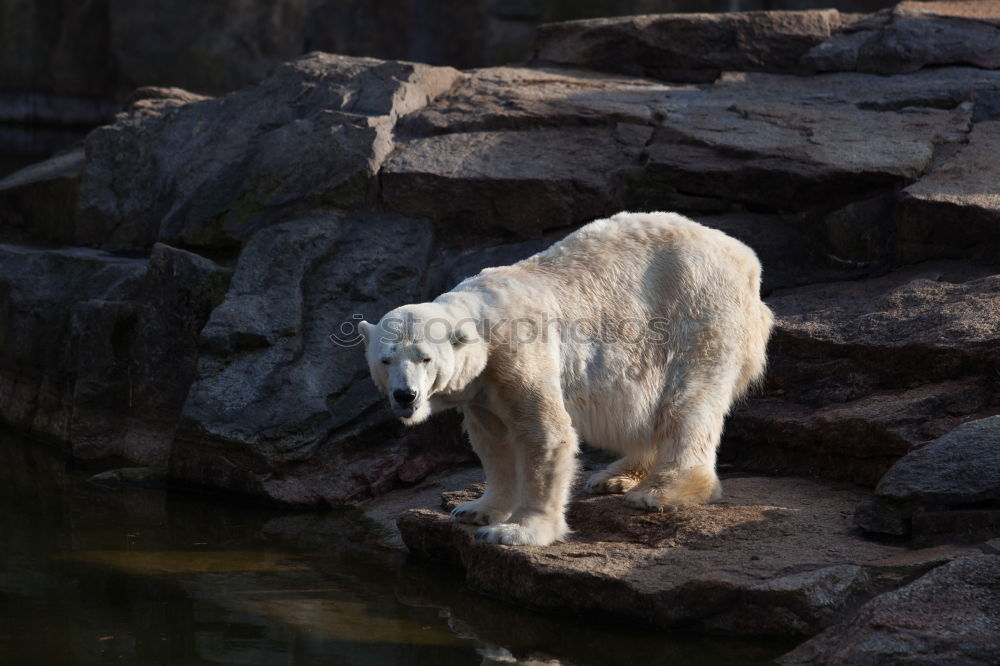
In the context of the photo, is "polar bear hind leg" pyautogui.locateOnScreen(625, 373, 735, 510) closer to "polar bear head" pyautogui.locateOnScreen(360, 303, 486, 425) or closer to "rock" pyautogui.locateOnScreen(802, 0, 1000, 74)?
"polar bear head" pyautogui.locateOnScreen(360, 303, 486, 425)

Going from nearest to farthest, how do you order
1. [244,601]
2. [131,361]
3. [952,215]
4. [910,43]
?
1. [244,601]
2. [952,215]
3. [131,361]
4. [910,43]

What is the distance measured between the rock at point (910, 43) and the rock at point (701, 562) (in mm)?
4566

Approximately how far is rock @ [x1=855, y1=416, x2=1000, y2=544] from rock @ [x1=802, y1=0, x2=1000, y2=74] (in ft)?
16.2

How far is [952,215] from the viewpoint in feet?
21.7

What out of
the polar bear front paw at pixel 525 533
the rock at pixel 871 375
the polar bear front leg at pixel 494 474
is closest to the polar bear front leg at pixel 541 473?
the polar bear front paw at pixel 525 533

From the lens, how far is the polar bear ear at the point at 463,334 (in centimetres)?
466

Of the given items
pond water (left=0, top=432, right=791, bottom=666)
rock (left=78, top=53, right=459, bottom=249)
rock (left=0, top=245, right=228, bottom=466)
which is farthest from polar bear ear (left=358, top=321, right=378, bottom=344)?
rock (left=78, top=53, right=459, bottom=249)

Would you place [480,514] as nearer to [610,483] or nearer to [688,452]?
[610,483]

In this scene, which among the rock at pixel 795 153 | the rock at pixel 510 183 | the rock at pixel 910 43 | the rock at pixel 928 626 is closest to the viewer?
the rock at pixel 928 626

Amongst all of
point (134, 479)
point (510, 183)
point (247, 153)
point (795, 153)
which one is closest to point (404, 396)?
point (134, 479)

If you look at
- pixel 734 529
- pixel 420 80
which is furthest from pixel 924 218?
pixel 420 80

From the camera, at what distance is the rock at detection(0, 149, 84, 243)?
29.6 ft

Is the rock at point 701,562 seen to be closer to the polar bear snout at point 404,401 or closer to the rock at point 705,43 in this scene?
the polar bear snout at point 404,401

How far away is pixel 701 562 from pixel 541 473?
76cm
